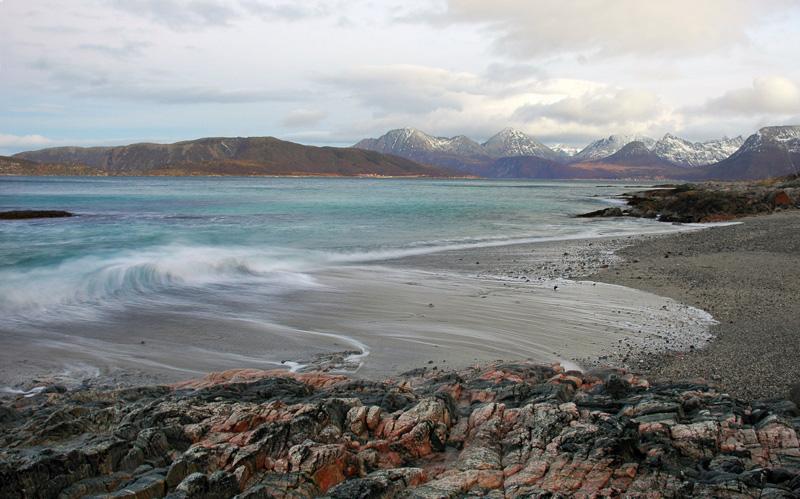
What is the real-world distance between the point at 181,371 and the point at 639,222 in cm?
2841

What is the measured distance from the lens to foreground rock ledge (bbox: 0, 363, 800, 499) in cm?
326

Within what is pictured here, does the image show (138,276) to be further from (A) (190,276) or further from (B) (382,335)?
(B) (382,335)

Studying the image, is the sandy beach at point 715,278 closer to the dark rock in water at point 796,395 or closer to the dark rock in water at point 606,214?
the dark rock in water at point 796,395

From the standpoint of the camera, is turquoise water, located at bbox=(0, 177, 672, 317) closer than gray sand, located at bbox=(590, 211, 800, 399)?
No

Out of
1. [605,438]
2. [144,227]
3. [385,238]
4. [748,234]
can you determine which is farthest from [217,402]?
[144,227]

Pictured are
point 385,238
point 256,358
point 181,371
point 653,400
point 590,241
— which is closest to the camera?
point 653,400

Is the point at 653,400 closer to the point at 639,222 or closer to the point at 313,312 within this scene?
the point at 313,312

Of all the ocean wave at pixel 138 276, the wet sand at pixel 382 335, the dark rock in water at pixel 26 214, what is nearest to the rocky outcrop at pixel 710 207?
the wet sand at pixel 382 335

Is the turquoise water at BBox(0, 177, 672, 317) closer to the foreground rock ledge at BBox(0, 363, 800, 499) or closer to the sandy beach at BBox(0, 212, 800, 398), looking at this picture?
the sandy beach at BBox(0, 212, 800, 398)

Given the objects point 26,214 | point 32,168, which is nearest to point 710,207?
point 26,214

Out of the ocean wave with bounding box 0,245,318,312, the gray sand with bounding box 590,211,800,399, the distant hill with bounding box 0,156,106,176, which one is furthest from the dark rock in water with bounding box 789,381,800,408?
the distant hill with bounding box 0,156,106,176

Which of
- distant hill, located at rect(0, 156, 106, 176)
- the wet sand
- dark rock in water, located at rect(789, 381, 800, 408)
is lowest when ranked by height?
the wet sand

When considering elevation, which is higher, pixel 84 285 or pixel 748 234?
pixel 748 234

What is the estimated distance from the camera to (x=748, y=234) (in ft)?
59.2
